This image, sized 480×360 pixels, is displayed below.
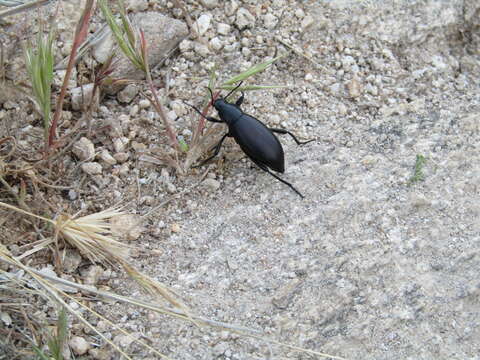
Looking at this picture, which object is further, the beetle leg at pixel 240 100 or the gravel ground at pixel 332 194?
the beetle leg at pixel 240 100

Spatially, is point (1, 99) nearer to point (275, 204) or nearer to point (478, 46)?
point (275, 204)

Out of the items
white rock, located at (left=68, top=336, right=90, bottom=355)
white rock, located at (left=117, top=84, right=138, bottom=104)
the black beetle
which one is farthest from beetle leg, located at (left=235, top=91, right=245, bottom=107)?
white rock, located at (left=68, top=336, right=90, bottom=355)

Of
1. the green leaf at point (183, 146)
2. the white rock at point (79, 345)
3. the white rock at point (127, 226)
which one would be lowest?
the white rock at point (79, 345)

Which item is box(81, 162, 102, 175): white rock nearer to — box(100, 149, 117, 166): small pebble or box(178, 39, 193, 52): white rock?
box(100, 149, 117, 166): small pebble

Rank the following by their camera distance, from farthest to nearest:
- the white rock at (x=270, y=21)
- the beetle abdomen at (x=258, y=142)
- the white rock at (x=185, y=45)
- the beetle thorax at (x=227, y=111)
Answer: the white rock at (x=270, y=21)
the white rock at (x=185, y=45)
the beetle thorax at (x=227, y=111)
the beetle abdomen at (x=258, y=142)

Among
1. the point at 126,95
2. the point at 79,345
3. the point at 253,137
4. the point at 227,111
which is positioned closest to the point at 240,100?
the point at 227,111

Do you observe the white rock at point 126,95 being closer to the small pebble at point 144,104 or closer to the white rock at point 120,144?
the small pebble at point 144,104

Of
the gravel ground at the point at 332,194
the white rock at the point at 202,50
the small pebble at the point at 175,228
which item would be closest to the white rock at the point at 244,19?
the gravel ground at the point at 332,194

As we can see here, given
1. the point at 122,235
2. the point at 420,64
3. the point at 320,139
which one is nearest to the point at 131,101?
the point at 122,235
